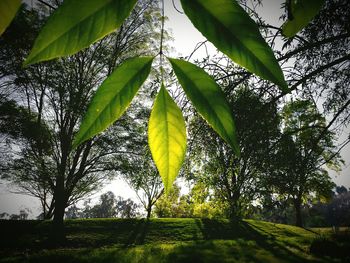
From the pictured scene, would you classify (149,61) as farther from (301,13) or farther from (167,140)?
(301,13)

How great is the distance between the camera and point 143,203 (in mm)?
24656

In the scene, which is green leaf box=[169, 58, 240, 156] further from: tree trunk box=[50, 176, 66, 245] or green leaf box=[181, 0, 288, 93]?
tree trunk box=[50, 176, 66, 245]

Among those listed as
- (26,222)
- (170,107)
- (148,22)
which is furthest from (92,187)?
(170,107)

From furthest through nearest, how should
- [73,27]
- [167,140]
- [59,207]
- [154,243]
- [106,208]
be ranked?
1. [106,208]
2. [59,207]
3. [154,243]
4. [167,140]
5. [73,27]

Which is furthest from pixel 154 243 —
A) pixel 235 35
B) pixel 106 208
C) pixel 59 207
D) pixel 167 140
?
pixel 106 208

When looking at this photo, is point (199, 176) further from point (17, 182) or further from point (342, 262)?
point (17, 182)

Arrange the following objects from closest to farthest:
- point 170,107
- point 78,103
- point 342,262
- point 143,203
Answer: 1. point 170,107
2. point 342,262
3. point 78,103
4. point 143,203

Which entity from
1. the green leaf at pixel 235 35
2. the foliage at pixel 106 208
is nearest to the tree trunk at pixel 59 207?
the green leaf at pixel 235 35

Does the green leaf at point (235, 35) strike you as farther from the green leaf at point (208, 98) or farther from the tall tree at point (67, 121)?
the tall tree at point (67, 121)

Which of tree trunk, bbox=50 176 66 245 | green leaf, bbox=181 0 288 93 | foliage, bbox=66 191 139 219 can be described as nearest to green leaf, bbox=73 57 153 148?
green leaf, bbox=181 0 288 93

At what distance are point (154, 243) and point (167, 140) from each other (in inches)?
528

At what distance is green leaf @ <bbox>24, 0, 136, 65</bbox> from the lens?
278mm

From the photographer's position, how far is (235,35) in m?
0.31

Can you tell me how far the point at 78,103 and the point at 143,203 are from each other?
16.6 metres
